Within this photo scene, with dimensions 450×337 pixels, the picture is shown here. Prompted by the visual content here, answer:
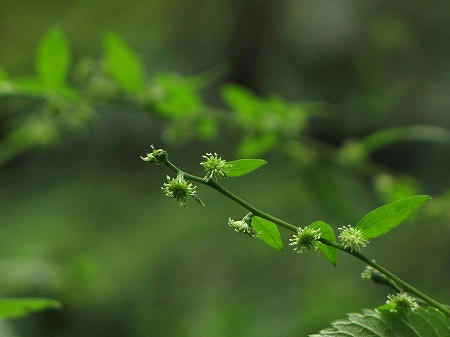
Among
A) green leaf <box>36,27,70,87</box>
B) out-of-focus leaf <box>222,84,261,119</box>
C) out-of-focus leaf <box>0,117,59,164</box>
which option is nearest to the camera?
green leaf <box>36,27,70,87</box>

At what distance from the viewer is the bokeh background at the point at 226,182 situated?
2.04 meters

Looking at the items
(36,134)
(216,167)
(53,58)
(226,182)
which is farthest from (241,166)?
(226,182)

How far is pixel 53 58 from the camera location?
1.45 metres

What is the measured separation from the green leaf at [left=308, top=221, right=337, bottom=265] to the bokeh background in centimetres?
87

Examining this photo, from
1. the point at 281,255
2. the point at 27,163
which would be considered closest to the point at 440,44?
the point at 281,255

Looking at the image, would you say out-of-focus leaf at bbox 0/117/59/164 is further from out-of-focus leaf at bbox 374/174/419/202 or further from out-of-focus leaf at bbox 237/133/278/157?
out-of-focus leaf at bbox 374/174/419/202

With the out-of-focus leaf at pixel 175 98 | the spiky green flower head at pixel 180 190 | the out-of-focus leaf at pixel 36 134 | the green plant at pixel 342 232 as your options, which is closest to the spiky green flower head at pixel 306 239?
the green plant at pixel 342 232

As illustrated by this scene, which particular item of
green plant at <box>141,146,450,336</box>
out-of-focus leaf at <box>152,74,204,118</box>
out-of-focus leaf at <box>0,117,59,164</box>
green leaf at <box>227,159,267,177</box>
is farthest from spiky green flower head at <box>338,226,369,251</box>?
out-of-focus leaf at <box>0,117,59,164</box>

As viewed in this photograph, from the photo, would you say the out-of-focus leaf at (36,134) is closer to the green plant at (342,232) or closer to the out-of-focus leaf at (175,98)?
the out-of-focus leaf at (175,98)

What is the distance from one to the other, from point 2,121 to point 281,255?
1524 mm

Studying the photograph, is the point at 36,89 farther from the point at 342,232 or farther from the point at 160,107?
the point at 342,232

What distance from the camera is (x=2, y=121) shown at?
3.27 metres

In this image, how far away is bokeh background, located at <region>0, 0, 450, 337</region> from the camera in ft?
6.68

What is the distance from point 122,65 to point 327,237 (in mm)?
892
